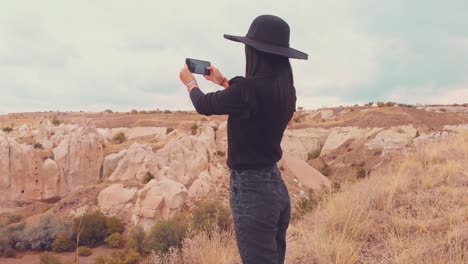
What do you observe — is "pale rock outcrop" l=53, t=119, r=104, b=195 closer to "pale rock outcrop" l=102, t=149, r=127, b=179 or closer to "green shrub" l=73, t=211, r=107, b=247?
"pale rock outcrop" l=102, t=149, r=127, b=179

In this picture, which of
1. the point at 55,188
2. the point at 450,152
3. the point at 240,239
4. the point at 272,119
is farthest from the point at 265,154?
the point at 55,188

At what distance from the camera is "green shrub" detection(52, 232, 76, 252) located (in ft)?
59.9

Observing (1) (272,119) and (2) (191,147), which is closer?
(1) (272,119)

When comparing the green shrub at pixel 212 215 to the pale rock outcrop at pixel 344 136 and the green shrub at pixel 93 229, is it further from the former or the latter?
the pale rock outcrop at pixel 344 136

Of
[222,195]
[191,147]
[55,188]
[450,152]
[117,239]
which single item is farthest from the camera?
[55,188]

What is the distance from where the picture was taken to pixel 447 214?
17.5 ft

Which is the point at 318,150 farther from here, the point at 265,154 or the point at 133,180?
the point at 265,154

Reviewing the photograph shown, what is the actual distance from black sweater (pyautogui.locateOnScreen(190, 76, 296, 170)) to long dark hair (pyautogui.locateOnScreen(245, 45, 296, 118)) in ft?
0.12

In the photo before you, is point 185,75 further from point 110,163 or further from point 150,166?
point 110,163

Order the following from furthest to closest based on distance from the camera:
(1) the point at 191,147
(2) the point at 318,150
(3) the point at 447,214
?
(2) the point at 318,150 < (1) the point at 191,147 < (3) the point at 447,214

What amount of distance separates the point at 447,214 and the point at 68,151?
25.8 metres

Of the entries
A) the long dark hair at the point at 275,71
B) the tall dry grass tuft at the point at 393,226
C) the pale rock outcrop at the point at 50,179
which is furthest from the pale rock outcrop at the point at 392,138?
the long dark hair at the point at 275,71

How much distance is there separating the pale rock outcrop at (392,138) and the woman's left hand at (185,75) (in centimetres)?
3474

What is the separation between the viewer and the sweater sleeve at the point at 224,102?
7.95ft
